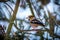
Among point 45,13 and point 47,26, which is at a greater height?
point 45,13

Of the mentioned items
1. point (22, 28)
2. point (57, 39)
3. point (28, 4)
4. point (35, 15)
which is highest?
point (28, 4)

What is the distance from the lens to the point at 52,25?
1.78 meters

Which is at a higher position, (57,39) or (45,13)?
(45,13)

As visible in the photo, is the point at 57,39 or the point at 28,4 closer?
the point at 28,4

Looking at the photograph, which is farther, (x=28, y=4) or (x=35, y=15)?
(x=35, y=15)

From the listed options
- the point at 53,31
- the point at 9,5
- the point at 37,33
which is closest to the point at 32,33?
the point at 37,33

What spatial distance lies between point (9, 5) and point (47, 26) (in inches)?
15.6

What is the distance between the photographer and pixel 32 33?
1.87 m

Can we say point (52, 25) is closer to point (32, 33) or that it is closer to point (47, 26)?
point (47, 26)

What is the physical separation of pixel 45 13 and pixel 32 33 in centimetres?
23

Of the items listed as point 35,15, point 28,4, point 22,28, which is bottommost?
point 22,28

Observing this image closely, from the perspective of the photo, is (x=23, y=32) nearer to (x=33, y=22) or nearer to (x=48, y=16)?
(x=33, y=22)

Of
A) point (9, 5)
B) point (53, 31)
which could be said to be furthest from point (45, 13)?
point (9, 5)

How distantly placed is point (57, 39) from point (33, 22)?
0.28 metres
